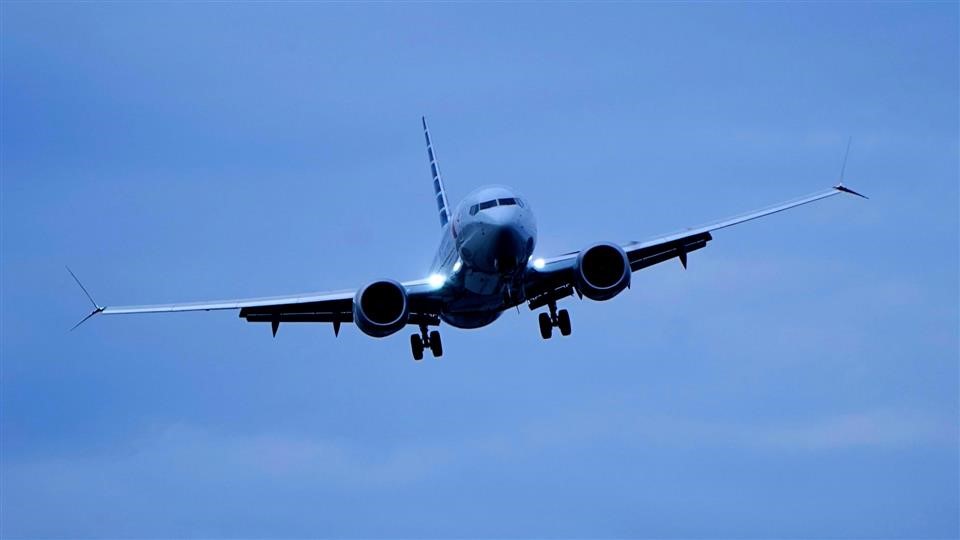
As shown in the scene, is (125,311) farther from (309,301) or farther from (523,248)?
(523,248)

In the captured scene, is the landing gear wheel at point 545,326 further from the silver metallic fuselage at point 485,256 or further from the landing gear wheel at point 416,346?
the landing gear wheel at point 416,346

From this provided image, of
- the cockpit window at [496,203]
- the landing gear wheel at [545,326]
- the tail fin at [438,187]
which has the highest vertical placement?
the tail fin at [438,187]

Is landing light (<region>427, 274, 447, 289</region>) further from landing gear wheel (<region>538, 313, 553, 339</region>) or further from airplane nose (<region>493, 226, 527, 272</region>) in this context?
landing gear wheel (<region>538, 313, 553, 339</region>)

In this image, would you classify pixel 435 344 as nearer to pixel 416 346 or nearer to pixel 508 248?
pixel 416 346

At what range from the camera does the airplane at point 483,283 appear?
41.2 metres

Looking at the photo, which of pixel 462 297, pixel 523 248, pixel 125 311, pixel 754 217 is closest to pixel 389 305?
pixel 462 297

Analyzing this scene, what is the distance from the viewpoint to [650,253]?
47.1 meters

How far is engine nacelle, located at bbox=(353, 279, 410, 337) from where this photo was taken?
43594mm

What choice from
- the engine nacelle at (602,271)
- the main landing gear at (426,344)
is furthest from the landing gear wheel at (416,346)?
the engine nacelle at (602,271)

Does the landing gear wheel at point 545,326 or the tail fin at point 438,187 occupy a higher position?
the tail fin at point 438,187

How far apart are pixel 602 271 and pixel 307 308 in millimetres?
9767

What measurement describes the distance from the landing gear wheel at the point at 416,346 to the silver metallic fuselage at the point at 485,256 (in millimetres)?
3715

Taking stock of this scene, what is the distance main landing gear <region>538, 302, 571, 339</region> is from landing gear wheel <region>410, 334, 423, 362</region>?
423cm

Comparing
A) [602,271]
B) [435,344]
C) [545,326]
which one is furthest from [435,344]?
[602,271]
